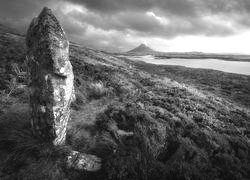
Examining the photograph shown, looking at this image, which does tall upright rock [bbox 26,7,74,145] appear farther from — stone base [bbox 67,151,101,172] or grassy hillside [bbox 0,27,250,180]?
stone base [bbox 67,151,101,172]

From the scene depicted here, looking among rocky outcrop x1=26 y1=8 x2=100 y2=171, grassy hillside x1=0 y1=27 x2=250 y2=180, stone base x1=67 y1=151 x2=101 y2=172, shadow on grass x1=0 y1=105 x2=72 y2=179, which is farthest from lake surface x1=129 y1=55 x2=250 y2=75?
shadow on grass x1=0 y1=105 x2=72 y2=179

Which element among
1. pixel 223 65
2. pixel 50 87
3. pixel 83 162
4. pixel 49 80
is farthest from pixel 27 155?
pixel 223 65

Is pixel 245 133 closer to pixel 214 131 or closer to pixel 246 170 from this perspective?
pixel 214 131

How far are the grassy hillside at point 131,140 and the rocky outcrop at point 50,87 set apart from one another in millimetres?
278

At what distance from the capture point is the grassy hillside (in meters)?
4.49

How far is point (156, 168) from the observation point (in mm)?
4719

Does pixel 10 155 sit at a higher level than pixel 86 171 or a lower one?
higher

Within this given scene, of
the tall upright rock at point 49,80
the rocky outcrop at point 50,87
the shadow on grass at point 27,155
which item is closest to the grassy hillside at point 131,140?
the shadow on grass at point 27,155

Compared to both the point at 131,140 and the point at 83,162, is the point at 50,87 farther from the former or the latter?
the point at 131,140

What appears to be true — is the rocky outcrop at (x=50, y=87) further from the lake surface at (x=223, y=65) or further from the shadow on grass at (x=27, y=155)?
the lake surface at (x=223, y=65)

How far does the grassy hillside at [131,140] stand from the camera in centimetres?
449

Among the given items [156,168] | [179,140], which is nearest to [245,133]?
[179,140]

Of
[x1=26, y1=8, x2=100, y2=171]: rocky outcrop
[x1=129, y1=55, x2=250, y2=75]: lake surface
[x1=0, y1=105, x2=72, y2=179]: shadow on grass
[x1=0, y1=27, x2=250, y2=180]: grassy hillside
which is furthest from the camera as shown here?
[x1=129, y1=55, x2=250, y2=75]: lake surface

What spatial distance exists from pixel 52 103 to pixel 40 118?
23.1 inches
